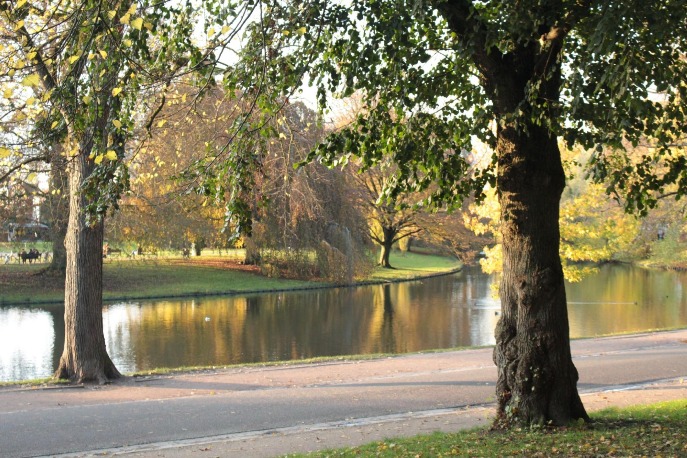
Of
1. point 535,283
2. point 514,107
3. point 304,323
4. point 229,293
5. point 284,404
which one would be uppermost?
point 514,107

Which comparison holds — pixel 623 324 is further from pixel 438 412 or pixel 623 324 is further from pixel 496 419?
pixel 496 419

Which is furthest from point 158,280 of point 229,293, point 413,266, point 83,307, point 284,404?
point 284,404

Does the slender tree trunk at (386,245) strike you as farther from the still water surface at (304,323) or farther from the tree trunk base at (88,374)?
the tree trunk base at (88,374)

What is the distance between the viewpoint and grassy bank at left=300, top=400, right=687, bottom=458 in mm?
6969

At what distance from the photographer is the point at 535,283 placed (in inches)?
329

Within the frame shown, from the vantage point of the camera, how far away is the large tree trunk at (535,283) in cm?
831

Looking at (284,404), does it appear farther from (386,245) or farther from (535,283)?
(386,245)

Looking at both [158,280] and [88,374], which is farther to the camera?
[158,280]

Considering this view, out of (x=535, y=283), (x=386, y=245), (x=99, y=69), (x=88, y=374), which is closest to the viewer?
(x=99, y=69)

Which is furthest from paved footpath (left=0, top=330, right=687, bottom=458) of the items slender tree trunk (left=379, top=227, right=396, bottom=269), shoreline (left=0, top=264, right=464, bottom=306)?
slender tree trunk (left=379, top=227, right=396, bottom=269)

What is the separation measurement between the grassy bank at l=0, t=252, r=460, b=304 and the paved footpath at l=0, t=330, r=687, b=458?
20.7m

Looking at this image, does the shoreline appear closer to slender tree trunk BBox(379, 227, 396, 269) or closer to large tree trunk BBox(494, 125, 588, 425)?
slender tree trunk BBox(379, 227, 396, 269)

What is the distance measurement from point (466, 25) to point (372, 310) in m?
21.7

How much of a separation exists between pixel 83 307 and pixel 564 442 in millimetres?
8837
